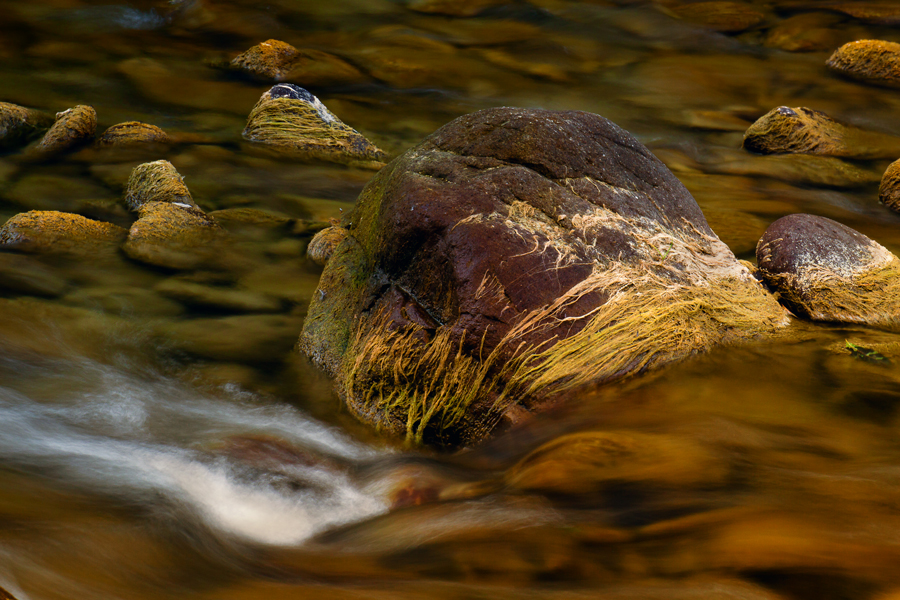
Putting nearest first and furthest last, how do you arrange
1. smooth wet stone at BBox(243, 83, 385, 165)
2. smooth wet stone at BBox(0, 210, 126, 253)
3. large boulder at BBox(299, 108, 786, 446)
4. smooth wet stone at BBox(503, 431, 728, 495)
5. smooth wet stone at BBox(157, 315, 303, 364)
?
1. smooth wet stone at BBox(503, 431, 728, 495)
2. large boulder at BBox(299, 108, 786, 446)
3. smooth wet stone at BBox(157, 315, 303, 364)
4. smooth wet stone at BBox(0, 210, 126, 253)
5. smooth wet stone at BBox(243, 83, 385, 165)

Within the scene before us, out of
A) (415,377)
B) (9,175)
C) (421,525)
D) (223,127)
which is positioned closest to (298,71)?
(223,127)

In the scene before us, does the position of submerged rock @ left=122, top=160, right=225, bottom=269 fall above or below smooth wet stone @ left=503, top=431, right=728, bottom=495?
above

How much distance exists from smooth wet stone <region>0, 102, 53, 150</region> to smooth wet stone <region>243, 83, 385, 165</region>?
2.65 metres

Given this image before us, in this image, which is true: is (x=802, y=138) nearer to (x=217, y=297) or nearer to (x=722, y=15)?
(x=722, y=15)

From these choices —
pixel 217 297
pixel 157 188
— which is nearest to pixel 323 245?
pixel 217 297

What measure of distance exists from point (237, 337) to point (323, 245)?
1.46m

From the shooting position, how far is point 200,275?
19.6ft

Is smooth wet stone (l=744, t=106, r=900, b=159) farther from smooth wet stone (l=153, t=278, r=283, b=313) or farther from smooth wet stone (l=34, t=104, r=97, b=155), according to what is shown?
smooth wet stone (l=34, t=104, r=97, b=155)

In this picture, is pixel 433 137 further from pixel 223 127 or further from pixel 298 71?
pixel 298 71

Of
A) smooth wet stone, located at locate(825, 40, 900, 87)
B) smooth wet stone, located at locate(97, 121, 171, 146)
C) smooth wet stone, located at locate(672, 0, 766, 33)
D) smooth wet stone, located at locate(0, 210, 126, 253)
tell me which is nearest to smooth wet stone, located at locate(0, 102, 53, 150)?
smooth wet stone, located at locate(97, 121, 171, 146)

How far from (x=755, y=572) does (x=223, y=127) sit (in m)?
9.36

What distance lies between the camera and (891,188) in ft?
26.3

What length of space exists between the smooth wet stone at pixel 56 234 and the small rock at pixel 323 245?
1.74 m

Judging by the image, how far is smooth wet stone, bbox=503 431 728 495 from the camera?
9.48 feet
